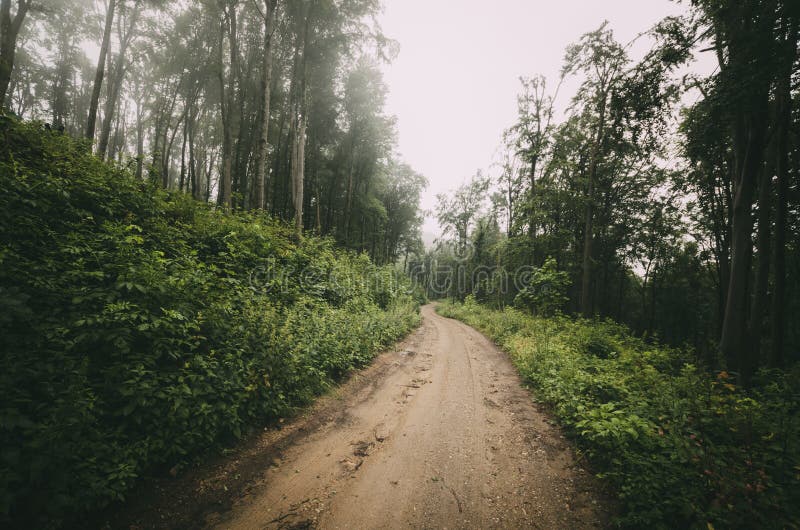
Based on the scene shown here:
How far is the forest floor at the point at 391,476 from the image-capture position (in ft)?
9.63

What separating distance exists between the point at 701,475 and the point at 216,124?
30126mm

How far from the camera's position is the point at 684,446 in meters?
3.37

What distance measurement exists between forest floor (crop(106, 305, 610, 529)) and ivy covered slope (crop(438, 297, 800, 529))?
1.48 feet

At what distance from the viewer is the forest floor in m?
2.94

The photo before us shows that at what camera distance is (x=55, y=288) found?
337cm

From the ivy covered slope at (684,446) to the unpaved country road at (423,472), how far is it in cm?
50

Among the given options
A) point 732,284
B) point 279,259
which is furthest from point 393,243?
point 732,284

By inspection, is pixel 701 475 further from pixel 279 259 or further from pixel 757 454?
pixel 279 259

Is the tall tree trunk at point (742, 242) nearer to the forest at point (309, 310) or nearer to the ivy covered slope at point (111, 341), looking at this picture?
the forest at point (309, 310)

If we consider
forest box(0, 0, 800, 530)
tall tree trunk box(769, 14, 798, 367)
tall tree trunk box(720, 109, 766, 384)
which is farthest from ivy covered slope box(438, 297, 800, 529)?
tall tree trunk box(769, 14, 798, 367)

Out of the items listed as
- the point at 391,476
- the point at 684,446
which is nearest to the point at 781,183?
the point at 684,446

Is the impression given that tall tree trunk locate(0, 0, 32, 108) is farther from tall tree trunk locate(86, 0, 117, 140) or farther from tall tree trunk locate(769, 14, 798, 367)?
tall tree trunk locate(769, 14, 798, 367)

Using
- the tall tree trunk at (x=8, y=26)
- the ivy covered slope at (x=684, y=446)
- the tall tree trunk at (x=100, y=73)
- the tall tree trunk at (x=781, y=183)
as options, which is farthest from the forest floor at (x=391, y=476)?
the tall tree trunk at (x=8, y=26)

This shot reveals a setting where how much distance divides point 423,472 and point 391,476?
1.46 ft
